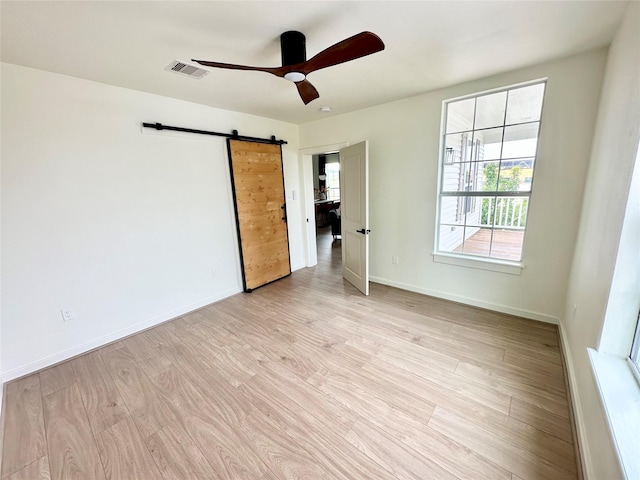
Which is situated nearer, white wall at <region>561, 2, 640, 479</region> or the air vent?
white wall at <region>561, 2, 640, 479</region>

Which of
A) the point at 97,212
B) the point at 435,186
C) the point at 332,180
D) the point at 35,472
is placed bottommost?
the point at 35,472

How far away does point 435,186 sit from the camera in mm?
3104

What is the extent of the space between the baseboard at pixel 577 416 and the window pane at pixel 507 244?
3.24ft

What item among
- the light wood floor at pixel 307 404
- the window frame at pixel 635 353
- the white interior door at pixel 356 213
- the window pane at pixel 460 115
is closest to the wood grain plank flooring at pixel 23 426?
the light wood floor at pixel 307 404

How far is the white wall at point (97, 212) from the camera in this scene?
2.11 meters

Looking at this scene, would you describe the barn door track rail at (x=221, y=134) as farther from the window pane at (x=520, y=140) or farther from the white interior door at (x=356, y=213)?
the window pane at (x=520, y=140)

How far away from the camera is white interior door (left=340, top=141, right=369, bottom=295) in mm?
3330

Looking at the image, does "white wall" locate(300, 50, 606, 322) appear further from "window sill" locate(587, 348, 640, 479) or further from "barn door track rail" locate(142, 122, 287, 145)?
"window sill" locate(587, 348, 640, 479)

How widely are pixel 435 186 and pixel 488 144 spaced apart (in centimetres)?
69

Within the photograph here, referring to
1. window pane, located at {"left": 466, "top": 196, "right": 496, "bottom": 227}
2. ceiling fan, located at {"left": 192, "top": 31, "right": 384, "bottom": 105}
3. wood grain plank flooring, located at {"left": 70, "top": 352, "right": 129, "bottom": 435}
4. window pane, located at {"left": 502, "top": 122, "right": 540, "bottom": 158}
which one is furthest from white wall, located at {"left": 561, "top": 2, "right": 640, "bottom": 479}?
wood grain plank flooring, located at {"left": 70, "top": 352, "right": 129, "bottom": 435}

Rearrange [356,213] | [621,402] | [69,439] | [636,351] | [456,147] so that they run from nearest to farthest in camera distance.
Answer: [621,402], [636,351], [69,439], [456,147], [356,213]

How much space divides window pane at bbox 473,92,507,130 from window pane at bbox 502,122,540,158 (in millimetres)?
320

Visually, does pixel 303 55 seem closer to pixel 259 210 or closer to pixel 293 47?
pixel 293 47

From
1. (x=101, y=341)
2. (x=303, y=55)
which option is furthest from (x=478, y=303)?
(x=101, y=341)
